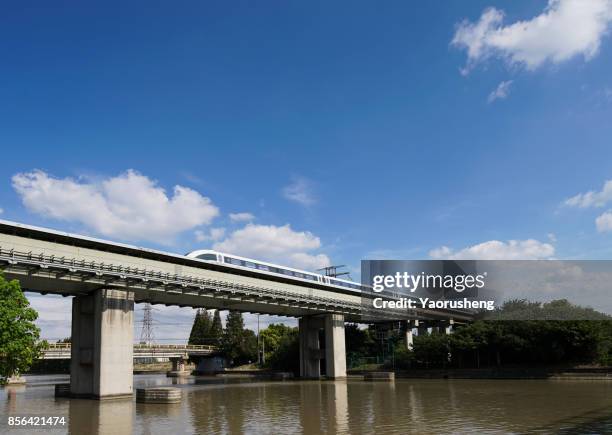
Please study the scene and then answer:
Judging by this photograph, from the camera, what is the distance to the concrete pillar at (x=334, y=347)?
76125mm

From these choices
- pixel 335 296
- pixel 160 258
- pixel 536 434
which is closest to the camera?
pixel 536 434

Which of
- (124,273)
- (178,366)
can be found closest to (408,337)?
(178,366)

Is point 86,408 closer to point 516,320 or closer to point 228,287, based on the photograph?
point 228,287

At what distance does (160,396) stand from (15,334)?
19.3 meters

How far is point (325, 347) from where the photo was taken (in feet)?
266

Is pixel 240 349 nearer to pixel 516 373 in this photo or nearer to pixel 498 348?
pixel 498 348

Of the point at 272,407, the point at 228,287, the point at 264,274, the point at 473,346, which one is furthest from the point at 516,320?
the point at 272,407

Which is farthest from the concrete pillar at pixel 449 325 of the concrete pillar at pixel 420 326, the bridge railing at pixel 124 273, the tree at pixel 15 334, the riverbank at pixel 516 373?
the tree at pixel 15 334

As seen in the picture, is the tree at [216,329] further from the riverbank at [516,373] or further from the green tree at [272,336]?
the riverbank at [516,373]

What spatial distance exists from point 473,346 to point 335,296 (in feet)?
69.9

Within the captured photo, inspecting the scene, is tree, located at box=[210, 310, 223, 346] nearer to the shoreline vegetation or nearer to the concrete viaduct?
the shoreline vegetation

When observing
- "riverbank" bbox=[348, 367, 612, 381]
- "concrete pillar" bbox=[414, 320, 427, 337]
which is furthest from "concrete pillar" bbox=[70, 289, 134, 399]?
"concrete pillar" bbox=[414, 320, 427, 337]

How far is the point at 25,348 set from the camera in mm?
22891

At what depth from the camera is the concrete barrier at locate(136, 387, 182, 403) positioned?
39.5 meters
